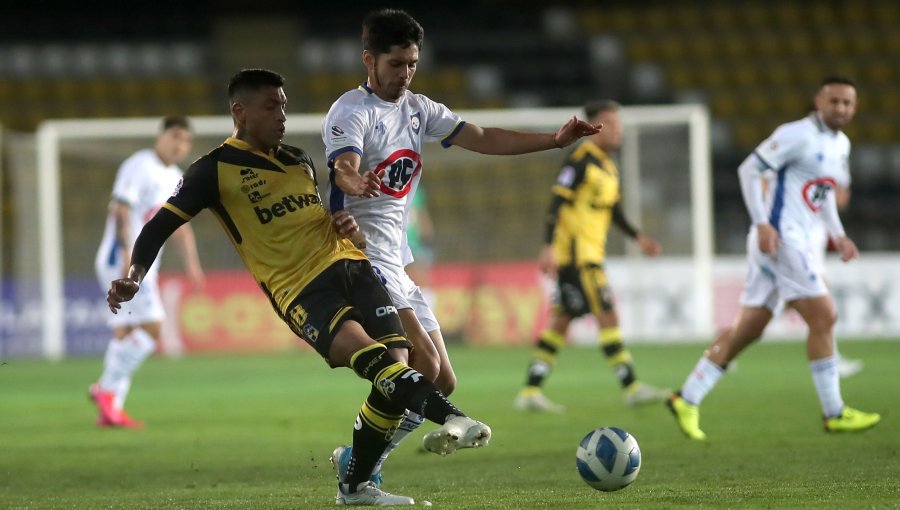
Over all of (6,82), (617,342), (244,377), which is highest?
(6,82)

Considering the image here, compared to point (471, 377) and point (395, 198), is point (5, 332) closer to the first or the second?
point (471, 377)

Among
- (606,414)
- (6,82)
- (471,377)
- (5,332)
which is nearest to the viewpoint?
(606,414)

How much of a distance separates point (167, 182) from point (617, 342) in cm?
373

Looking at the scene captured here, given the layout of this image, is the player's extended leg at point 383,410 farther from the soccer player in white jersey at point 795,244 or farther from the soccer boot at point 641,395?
the soccer boot at point 641,395

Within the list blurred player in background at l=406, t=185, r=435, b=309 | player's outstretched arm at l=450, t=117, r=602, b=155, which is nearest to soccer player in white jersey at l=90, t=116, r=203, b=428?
player's outstretched arm at l=450, t=117, r=602, b=155

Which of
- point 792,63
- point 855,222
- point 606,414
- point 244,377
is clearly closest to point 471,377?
point 244,377

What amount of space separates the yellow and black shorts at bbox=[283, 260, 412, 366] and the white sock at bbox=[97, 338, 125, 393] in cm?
491

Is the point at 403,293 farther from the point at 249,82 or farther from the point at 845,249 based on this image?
the point at 845,249

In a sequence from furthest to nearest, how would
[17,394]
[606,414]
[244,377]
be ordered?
[244,377]
[17,394]
[606,414]

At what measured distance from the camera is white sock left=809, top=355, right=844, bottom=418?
819cm

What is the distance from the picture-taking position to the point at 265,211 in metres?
5.38

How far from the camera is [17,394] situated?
1306 cm

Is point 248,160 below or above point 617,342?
above

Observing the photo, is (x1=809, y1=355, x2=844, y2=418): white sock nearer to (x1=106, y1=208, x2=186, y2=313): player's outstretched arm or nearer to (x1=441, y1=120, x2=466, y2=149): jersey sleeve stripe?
(x1=441, y1=120, x2=466, y2=149): jersey sleeve stripe
